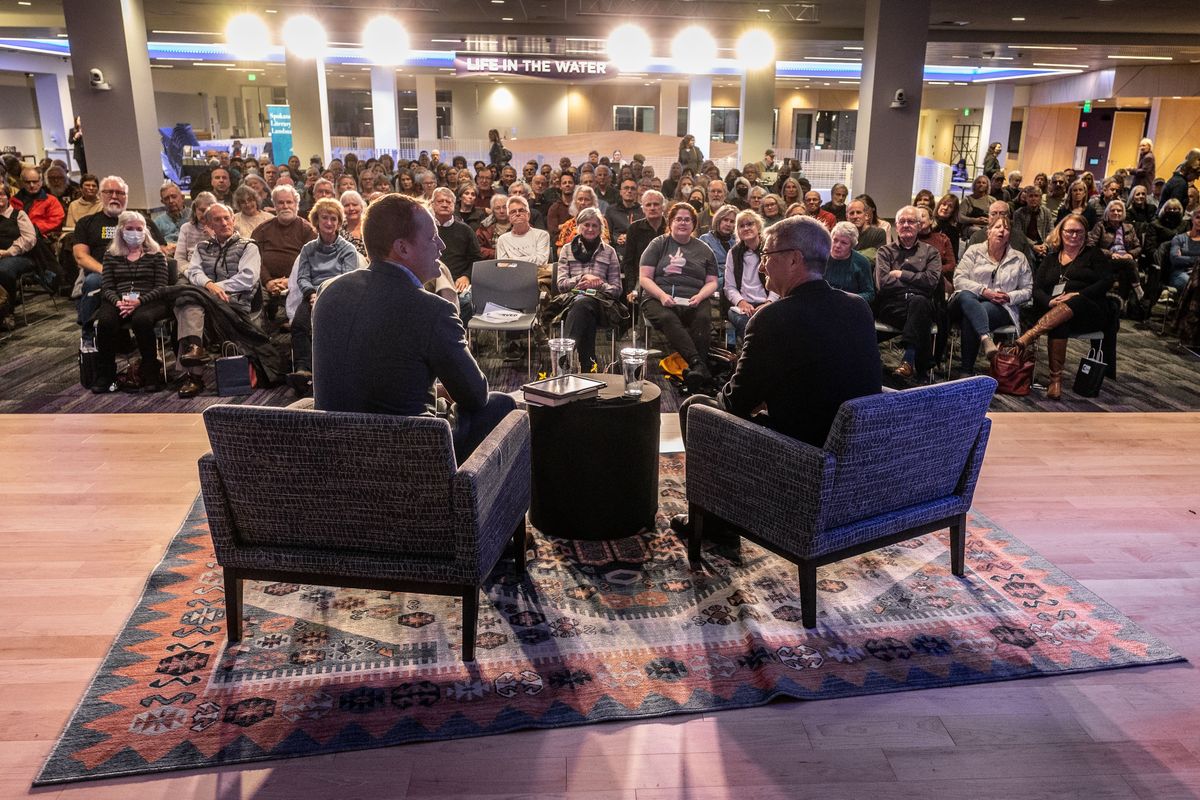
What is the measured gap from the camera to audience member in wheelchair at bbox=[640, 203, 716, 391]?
6.21 m

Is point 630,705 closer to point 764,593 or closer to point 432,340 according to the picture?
point 764,593

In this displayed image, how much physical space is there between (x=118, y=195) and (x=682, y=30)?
383 inches

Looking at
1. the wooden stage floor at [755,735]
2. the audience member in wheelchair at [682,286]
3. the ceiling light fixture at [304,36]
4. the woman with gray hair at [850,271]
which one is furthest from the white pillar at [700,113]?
the wooden stage floor at [755,735]

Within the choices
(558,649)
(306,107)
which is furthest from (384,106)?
(558,649)

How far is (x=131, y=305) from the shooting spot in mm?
5914

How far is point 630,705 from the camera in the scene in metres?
2.59

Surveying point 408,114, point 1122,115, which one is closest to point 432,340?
point 1122,115

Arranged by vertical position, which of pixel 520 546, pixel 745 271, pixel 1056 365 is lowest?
pixel 520 546

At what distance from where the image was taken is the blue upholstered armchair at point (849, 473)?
283cm

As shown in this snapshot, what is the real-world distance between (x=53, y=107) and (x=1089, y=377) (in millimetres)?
30698

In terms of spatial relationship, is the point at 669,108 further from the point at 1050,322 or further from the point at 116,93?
the point at 1050,322

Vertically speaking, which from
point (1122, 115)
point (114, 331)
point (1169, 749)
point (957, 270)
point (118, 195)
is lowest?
point (1169, 749)

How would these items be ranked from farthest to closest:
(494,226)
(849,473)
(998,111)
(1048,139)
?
(1048,139)
(998,111)
(494,226)
(849,473)

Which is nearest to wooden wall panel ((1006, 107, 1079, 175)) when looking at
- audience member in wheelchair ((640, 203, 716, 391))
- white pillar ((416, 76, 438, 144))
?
white pillar ((416, 76, 438, 144))
